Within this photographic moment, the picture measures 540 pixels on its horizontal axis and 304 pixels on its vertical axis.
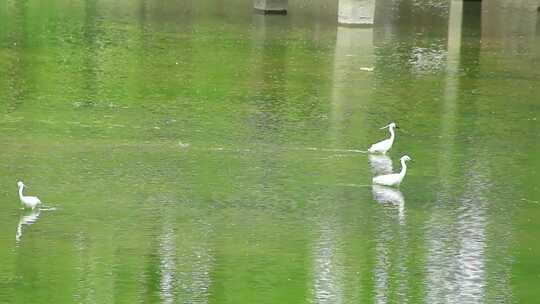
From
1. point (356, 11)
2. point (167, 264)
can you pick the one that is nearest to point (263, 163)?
point (167, 264)

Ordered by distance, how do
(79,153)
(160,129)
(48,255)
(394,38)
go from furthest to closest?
(394,38) < (160,129) < (79,153) < (48,255)

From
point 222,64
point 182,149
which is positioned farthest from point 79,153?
point 222,64

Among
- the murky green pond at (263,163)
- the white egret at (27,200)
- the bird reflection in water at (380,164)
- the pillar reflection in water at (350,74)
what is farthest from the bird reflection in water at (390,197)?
the white egret at (27,200)

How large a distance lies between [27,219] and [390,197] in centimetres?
474

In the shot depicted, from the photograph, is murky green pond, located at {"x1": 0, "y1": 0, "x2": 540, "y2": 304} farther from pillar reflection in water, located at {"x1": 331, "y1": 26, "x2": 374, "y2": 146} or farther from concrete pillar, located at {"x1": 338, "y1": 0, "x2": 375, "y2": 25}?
concrete pillar, located at {"x1": 338, "y1": 0, "x2": 375, "y2": 25}

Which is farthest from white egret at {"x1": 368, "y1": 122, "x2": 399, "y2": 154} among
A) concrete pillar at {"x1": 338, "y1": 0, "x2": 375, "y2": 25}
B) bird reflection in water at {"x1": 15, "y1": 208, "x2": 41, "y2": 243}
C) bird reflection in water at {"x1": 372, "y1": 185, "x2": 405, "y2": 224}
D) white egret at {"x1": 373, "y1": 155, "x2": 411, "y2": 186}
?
concrete pillar at {"x1": 338, "y1": 0, "x2": 375, "y2": 25}

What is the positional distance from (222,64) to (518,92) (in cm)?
578

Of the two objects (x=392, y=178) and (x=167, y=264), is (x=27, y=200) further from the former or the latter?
(x=392, y=178)

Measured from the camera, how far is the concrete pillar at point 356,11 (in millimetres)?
38375

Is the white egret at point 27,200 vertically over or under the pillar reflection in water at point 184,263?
over

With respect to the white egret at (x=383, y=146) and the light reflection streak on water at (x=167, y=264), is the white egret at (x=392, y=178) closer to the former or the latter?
the white egret at (x=383, y=146)

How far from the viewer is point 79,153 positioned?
22.8 metres

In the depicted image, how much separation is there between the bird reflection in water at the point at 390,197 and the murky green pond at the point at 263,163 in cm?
4

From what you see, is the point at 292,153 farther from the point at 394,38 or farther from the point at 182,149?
the point at 394,38
